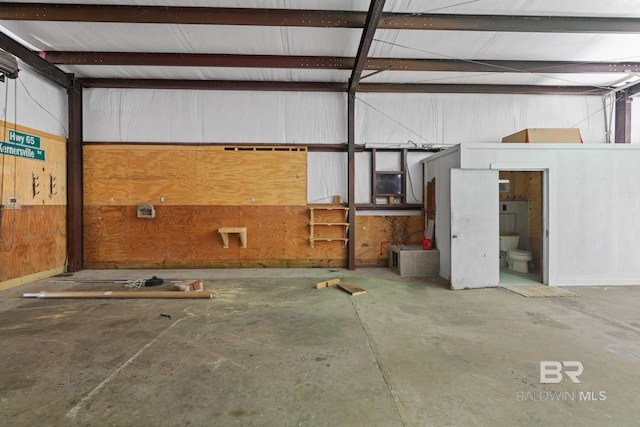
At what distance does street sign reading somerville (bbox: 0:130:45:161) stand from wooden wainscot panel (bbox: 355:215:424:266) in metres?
6.26

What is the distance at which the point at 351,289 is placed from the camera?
476cm

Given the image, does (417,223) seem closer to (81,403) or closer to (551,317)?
(551,317)

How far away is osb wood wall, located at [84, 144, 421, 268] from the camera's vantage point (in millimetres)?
6430

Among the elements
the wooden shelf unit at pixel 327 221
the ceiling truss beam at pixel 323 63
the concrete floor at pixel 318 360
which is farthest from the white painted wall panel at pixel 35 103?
the wooden shelf unit at pixel 327 221

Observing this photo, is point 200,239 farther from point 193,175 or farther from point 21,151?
point 21,151

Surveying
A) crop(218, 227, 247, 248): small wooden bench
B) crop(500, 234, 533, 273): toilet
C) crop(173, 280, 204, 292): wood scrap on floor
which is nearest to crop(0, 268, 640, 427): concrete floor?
crop(173, 280, 204, 292): wood scrap on floor

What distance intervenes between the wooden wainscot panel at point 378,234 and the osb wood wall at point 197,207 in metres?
0.45

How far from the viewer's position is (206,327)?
3.37 metres

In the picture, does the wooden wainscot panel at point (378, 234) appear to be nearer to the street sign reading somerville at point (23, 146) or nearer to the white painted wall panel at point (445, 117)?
the white painted wall panel at point (445, 117)

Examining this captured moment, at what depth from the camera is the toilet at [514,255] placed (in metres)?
6.02

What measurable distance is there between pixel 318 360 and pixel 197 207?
15.9 ft

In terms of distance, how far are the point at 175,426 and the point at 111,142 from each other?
649 cm

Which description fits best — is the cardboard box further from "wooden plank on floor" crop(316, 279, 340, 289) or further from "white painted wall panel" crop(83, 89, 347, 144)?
"wooden plank on floor" crop(316, 279, 340, 289)

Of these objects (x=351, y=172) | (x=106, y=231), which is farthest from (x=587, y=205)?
(x=106, y=231)
